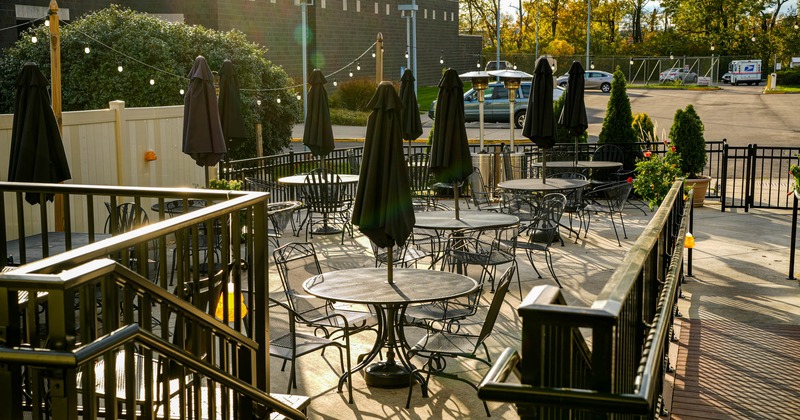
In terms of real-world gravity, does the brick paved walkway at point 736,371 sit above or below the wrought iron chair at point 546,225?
below

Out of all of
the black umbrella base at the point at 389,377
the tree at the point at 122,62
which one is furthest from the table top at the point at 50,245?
the tree at the point at 122,62

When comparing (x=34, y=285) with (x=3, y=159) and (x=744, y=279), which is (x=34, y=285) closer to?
(x=3, y=159)

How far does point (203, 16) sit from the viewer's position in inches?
1219

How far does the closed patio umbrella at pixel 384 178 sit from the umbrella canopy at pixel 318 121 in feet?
21.8

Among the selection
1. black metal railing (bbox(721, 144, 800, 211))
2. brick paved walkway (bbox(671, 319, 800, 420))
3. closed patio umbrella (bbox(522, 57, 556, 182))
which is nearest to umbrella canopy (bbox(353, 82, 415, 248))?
brick paved walkway (bbox(671, 319, 800, 420))

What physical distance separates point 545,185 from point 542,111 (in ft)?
3.72

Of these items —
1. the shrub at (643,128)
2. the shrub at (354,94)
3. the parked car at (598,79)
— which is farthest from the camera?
the parked car at (598,79)

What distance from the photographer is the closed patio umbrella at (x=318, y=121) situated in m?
13.4

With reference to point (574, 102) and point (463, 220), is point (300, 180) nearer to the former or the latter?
point (463, 220)

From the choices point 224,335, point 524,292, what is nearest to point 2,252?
point 224,335

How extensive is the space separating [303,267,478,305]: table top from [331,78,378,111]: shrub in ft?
101

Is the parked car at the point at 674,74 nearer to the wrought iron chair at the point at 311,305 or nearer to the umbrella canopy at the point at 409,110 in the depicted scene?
the umbrella canopy at the point at 409,110

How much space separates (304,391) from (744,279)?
18.9 feet

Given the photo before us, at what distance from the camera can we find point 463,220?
9.92 meters
